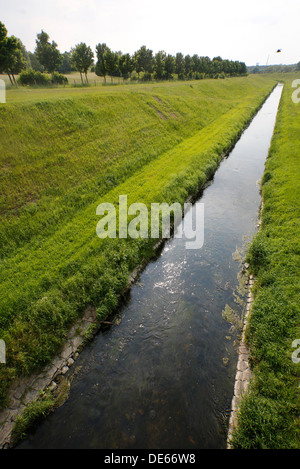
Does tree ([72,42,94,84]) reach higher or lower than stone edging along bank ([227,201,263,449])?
higher

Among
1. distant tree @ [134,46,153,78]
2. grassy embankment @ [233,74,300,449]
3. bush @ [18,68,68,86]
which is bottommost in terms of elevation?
grassy embankment @ [233,74,300,449]

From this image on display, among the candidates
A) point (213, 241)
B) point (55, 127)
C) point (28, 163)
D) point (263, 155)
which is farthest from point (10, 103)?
point (263, 155)

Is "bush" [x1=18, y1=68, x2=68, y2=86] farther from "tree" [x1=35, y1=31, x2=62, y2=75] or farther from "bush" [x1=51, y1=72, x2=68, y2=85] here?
"tree" [x1=35, y1=31, x2=62, y2=75]

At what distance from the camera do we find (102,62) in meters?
61.2

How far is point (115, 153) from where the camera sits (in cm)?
2778

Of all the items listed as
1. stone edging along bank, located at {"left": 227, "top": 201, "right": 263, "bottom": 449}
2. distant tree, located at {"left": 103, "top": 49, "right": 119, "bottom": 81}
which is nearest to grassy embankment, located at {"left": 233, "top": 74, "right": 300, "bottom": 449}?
stone edging along bank, located at {"left": 227, "top": 201, "right": 263, "bottom": 449}

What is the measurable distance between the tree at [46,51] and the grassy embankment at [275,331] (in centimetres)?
7836

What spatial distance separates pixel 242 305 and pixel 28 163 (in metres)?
21.8

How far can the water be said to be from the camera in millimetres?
8656

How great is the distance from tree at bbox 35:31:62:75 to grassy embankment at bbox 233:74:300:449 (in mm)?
78356

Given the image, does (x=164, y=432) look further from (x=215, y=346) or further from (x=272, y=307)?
(x=272, y=307)

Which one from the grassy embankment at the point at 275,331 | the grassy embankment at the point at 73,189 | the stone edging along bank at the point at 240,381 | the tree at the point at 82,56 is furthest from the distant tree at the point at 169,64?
the stone edging along bank at the point at 240,381

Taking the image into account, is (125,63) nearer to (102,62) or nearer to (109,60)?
(102,62)

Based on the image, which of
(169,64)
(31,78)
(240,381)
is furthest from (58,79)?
(240,381)
